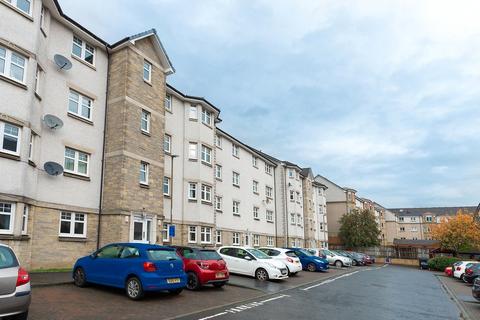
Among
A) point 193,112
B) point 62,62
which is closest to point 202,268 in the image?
point 62,62

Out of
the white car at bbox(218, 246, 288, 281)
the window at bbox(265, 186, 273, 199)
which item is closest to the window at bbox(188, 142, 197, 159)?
the white car at bbox(218, 246, 288, 281)

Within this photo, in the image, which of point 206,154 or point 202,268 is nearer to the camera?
point 202,268

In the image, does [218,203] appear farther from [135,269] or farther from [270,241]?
[135,269]

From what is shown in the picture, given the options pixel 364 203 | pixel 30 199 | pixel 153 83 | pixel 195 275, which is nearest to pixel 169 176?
pixel 153 83

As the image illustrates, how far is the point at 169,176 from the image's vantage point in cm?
2622

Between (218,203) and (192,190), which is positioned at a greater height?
(192,190)

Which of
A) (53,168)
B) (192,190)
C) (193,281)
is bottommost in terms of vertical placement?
(193,281)

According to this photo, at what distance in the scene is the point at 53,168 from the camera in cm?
1775

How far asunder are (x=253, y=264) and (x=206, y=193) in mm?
11066

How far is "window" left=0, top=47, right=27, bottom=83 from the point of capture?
50.7 feet

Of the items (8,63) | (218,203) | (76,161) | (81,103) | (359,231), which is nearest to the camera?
(8,63)

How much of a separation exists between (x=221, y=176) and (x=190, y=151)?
5966 mm

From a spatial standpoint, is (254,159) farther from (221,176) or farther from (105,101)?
(105,101)

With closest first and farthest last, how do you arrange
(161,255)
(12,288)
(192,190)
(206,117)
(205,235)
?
(12,288)
(161,255)
(192,190)
(205,235)
(206,117)
